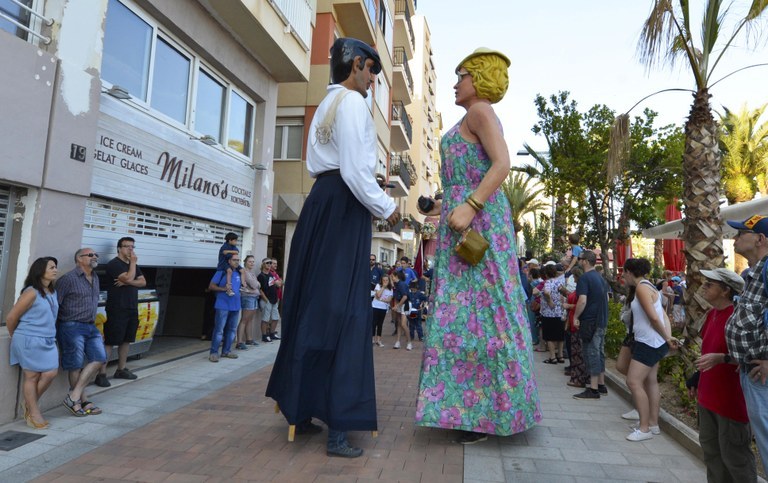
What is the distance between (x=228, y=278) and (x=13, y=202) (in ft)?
11.5

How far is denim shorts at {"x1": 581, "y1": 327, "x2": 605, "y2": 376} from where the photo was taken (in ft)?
19.2

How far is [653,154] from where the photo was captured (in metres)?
15.3

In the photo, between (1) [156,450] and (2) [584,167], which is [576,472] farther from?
(2) [584,167]

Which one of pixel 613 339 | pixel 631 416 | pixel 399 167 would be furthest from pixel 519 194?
pixel 631 416

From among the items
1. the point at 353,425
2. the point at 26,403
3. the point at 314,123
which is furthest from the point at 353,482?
the point at 26,403

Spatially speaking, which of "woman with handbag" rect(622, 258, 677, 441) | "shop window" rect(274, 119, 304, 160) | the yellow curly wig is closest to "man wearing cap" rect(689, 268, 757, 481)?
"woman with handbag" rect(622, 258, 677, 441)

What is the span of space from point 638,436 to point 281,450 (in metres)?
2.91

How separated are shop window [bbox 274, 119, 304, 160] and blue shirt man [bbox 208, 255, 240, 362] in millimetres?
7643

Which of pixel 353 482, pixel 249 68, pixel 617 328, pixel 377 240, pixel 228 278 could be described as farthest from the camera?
pixel 377 240

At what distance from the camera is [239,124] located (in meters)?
9.34

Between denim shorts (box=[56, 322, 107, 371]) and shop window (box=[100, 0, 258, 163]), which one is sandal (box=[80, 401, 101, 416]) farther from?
shop window (box=[100, 0, 258, 163])

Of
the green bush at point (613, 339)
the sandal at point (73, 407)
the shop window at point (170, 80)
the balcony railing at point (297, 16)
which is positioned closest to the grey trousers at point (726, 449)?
the sandal at point (73, 407)

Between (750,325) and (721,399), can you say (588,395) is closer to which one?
(721,399)

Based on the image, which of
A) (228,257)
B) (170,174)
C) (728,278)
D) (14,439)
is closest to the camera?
(728,278)
